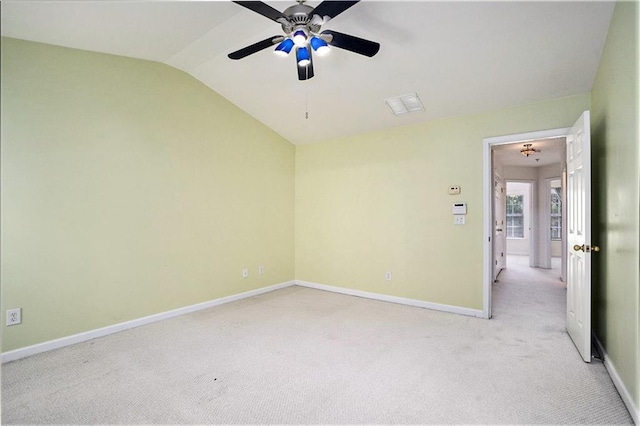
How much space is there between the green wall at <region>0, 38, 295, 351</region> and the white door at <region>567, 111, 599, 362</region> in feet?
12.2

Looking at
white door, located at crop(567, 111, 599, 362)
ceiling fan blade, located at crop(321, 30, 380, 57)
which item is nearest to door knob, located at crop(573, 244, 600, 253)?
white door, located at crop(567, 111, 599, 362)

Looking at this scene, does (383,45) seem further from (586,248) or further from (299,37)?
(586,248)

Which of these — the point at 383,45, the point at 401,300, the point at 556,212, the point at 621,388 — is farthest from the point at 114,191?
the point at 556,212

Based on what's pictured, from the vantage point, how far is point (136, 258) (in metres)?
3.37

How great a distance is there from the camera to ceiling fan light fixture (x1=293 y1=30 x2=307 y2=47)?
2.11 metres

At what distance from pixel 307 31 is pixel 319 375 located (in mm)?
2409

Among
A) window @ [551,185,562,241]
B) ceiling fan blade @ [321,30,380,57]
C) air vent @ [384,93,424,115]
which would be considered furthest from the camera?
window @ [551,185,562,241]

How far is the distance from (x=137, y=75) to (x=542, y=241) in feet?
27.1

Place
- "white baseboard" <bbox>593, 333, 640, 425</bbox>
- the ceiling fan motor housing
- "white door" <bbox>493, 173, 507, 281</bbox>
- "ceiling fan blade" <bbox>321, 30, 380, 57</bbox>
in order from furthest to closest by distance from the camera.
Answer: "white door" <bbox>493, 173, 507, 281</bbox>
"ceiling fan blade" <bbox>321, 30, 380, 57</bbox>
the ceiling fan motor housing
"white baseboard" <bbox>593, 333, 640, 425</bbox>

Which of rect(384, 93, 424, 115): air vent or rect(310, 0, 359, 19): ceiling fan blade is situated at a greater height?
rect(384, 93, 424, 115): air vent

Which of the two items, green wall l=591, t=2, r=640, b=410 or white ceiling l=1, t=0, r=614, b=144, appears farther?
white ceiling l=1, t=0, r=614, b=144

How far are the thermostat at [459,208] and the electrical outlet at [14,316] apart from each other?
434cm

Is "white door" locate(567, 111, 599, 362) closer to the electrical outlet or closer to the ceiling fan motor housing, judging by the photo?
the ceiling fan motor housing

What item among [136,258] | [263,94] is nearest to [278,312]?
[136,258]
